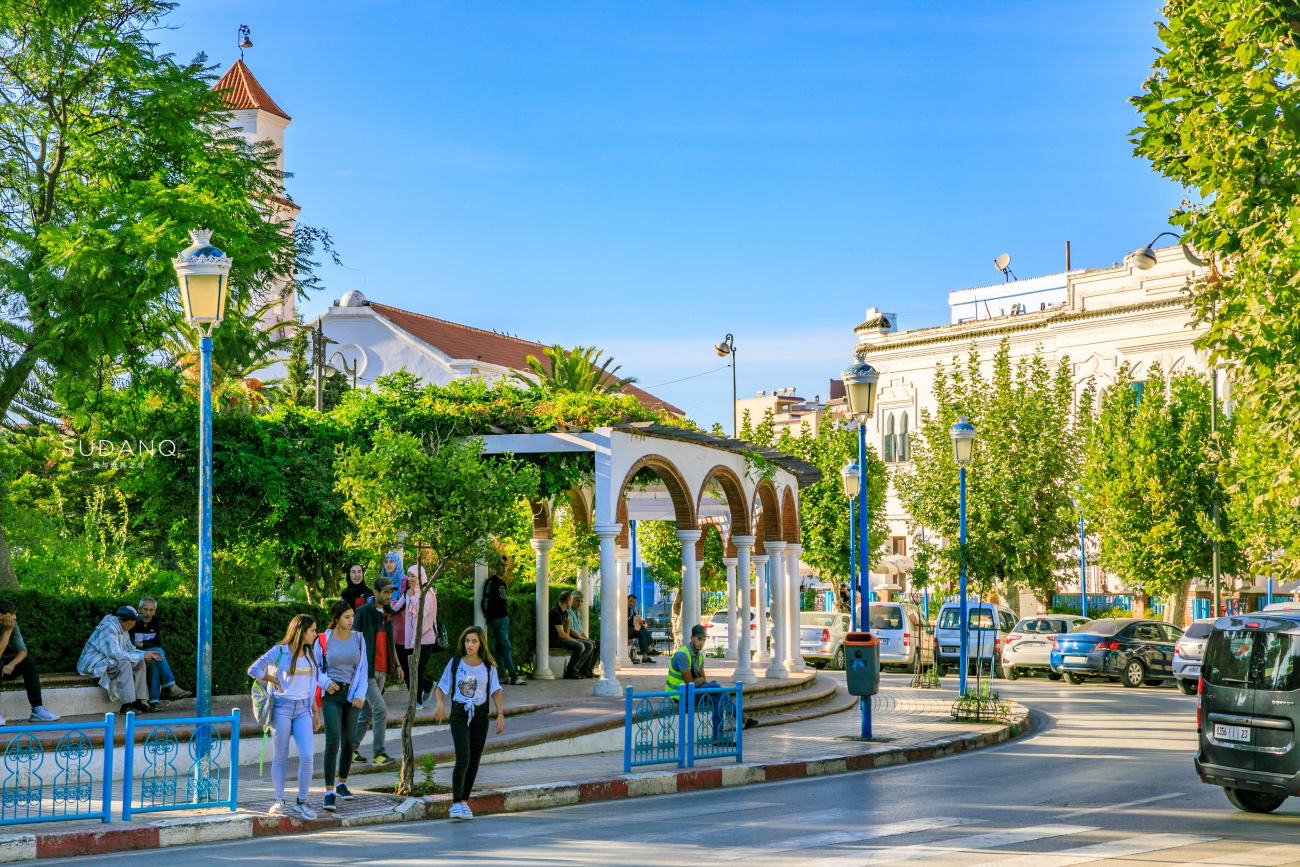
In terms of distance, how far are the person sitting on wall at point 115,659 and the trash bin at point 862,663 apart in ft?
28.5

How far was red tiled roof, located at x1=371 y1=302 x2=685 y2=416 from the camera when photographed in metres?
54.3

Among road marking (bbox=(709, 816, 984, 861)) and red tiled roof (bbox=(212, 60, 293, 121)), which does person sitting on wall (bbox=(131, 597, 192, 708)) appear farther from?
red tiled roof (bbox=(212, 60, 293, 121))

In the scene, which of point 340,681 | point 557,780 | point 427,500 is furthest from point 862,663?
point 340,681

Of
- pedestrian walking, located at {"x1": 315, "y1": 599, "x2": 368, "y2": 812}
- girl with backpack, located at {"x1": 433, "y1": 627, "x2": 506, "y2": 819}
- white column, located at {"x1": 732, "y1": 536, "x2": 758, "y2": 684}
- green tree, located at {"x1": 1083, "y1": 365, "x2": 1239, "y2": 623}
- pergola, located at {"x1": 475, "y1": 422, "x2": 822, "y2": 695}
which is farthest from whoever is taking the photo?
green tree, located at {"x1": 1083, "y1": 365, "x2": 1239, "y2": 623}

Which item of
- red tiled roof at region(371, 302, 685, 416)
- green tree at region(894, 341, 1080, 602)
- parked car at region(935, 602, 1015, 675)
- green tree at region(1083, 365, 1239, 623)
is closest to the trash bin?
parked car at region(935, 602, 1015, 675)

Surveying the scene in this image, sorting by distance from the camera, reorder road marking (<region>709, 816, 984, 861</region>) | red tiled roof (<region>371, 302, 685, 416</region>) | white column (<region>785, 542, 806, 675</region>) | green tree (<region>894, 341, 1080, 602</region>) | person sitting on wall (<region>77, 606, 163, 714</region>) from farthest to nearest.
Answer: red tiled roof (<region>371, 302, 685, 416</region>)
green tree (<region>894, 341, 1080, 602</region>)
white column (<region>785, 542, 806, 675</region>)
person sitting on wall (<region>77, 606, 163, 714</region>)
road marking (<region>709, 816, 984, 861</region>)

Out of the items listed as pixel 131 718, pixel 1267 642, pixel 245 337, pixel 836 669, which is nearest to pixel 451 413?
pixel 245 337

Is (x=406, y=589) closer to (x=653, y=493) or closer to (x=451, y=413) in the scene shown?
(x=451, y=413)

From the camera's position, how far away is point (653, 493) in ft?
93.5

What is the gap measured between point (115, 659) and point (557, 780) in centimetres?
565

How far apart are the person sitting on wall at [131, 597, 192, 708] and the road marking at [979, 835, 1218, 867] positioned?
1050 cm

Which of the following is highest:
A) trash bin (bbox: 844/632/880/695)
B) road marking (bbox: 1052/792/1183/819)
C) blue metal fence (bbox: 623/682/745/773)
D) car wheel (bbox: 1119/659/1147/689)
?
trash bin (bbox: 844/632/880/695)

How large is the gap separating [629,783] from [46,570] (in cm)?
1401

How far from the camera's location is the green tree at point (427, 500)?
499 inches
